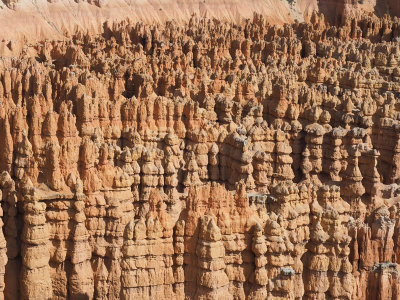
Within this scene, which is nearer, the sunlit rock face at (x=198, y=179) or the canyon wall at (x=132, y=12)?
the sunlit rock face at (x=198, y=179)

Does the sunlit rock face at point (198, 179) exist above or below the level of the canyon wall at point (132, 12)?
below

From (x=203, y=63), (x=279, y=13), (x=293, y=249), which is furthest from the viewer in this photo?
(x=279, y=13)

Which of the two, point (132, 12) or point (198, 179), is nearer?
Result: point (198, 179)

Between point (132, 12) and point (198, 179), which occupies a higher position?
point (132, 12)

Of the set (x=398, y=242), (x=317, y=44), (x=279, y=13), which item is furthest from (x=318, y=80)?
(x=279, y=13)

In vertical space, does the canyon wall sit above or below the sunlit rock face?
above

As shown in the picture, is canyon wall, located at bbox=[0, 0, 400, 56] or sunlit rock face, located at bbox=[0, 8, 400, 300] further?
canyon wall, located at bbox=[0, 0, 400, 56]

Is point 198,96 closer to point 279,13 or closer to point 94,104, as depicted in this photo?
point 94,104

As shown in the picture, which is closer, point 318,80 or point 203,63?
point 318,80
